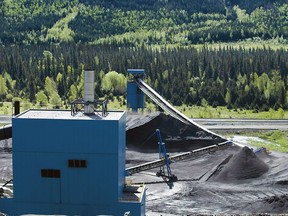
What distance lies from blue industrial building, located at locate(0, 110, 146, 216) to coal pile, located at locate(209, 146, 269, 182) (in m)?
23.7

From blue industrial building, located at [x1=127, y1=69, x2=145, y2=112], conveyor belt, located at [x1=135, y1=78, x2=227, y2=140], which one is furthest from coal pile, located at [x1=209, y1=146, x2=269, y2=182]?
blue industrial building, located at [x1=127, y1=69, x2=145, y2=112]

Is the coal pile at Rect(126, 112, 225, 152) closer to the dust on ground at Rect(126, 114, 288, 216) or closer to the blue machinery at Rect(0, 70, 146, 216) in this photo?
the dust on ground at Rect(126, 114, 288, 216)

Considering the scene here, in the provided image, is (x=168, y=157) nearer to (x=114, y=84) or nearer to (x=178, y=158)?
(x=178, y=158)

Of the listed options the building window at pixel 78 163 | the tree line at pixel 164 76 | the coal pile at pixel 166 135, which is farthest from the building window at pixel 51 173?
the tree line at pixel 164 76

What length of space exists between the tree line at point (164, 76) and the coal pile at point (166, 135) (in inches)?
1648

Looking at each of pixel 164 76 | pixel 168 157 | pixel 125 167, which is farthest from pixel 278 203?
pixel 164 76

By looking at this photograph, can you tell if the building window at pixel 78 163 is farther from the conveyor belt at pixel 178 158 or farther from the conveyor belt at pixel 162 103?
the conveyor belt at pixel 162 103

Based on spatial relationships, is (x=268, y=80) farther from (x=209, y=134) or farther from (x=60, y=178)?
(x=60, y=178)

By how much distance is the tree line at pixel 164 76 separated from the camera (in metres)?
120

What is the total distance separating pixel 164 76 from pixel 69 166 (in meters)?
92.2

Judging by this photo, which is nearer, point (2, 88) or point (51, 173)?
point (51, 173)

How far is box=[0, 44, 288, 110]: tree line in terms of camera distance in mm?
120500

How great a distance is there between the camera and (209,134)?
247 feet

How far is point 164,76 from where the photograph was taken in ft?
433
